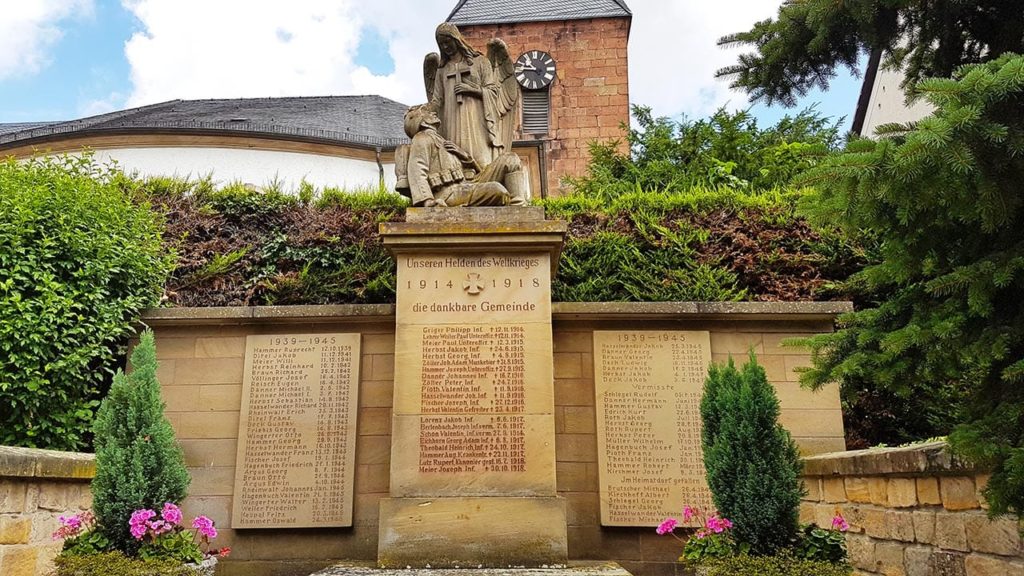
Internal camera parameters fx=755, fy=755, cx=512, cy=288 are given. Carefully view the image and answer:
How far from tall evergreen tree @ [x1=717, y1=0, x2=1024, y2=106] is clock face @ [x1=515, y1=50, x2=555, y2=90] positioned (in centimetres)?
1771

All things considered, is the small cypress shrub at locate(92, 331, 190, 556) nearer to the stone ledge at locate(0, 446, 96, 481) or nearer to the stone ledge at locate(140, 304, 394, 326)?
the stone ledge at locate(0, 446, 96, 481)

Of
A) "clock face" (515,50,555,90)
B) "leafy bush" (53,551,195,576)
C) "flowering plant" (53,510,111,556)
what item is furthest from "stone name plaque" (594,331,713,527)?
"clock face" (515,50,555,90)

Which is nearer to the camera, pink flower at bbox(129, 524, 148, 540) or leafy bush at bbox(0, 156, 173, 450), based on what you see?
pink flower at bbox(129, 524, 148, 540)

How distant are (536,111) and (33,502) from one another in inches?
788

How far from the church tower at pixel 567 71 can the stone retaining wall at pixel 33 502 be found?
17614 mm

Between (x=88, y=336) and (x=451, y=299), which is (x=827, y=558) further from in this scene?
(x=88, y=336)

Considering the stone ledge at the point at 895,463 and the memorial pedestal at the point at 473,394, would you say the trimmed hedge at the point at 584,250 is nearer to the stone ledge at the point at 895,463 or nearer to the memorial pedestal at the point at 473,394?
the memorial pedestal at the point at 473,394

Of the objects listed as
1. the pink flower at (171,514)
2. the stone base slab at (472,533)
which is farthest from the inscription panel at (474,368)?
the pink flower at (171,514)

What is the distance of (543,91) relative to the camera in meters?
23.4

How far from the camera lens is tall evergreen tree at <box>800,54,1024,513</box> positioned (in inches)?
123

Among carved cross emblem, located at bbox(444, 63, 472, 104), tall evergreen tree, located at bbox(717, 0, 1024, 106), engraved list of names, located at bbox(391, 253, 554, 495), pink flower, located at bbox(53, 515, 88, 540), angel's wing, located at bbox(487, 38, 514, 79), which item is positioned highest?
angel's wing, located at bbox(487, 38, 514, 79)

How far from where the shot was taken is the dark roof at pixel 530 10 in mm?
24031

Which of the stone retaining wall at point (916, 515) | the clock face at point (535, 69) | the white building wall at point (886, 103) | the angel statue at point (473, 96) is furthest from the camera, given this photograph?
the clock face at point (535, 69)

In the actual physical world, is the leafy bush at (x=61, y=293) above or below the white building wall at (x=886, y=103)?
below
